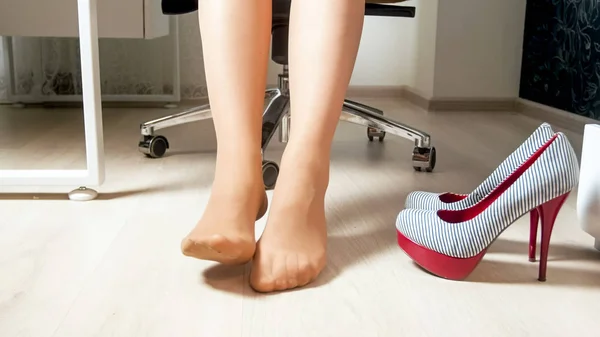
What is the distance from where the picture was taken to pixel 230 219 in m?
0.77

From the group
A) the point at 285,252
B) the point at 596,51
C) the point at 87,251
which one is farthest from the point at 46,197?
the point at 596,51

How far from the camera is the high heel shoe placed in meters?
0.75

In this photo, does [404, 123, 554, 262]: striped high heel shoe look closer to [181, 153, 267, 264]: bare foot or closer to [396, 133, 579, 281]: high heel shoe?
[396, 133, 579, 281]: high heel shoe

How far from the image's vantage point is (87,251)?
2.87ft

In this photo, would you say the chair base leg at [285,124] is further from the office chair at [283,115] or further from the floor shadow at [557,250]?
the floor shadow at [557,250]

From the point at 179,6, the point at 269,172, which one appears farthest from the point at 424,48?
the point at 269,172

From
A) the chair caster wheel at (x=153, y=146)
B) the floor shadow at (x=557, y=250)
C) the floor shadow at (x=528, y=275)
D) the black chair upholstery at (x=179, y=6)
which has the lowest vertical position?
the floor shadow at (x=557, y=250)

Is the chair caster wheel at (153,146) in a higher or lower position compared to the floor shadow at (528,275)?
higher

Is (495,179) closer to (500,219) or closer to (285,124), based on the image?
(500,219)

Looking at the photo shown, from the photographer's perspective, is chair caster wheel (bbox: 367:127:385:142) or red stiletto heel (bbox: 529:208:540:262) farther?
chair caster wheel (bbox: 367:127:385:142)

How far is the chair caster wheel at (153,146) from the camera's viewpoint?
60.0 inches

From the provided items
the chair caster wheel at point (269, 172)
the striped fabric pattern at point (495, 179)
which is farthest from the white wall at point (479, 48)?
the striped fabric pattern at point (495, 179)

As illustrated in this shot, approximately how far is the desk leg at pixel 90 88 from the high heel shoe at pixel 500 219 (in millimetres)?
588

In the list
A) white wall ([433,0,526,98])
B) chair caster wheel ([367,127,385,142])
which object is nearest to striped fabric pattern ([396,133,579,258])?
chair caster wheel ([367,127,385,142])
